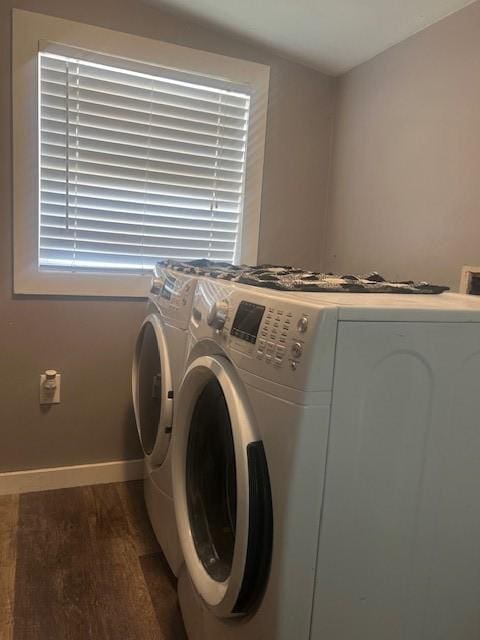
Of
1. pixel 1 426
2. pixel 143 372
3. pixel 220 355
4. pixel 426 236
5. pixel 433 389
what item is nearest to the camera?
pixel 433 389

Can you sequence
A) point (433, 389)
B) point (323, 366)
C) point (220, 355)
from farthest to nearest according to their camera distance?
point (220, 355) → point (433, 389) → point (323, 366)

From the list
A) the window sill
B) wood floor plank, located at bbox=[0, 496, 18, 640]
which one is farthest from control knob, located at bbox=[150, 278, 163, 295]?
wood floor plank, located at bbox=[0, 496, 18, 640]

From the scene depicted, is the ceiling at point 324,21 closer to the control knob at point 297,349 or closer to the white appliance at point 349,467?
the white appliance at point 349,467

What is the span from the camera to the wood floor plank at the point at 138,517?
5.65 feet

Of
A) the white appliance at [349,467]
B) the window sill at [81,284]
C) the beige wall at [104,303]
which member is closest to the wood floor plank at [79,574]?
the beige wall at [104,303]

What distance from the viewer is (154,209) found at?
2086 mm

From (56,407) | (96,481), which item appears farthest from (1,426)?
(96,481)

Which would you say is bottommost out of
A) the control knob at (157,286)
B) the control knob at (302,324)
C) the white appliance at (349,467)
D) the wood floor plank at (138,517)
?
the wood floor plank at (138,517)

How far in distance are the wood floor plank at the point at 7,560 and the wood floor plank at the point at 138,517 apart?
39 centimetres

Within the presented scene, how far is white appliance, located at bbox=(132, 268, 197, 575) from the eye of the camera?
56.1 inches

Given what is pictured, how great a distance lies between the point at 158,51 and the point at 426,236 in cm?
127

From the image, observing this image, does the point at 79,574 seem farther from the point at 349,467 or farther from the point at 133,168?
the point at 133,168

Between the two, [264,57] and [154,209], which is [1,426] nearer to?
[154,209]

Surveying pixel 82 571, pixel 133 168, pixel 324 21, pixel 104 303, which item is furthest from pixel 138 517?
pixel 324 21
